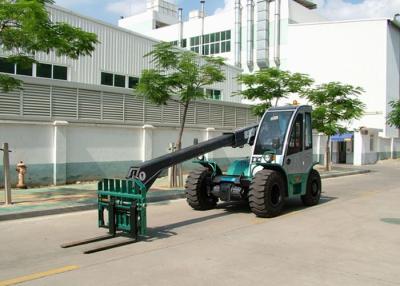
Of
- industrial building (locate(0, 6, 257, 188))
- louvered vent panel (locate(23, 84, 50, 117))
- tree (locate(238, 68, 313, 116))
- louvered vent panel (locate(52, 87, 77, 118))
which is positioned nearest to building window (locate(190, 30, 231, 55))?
industrial building (locate(0, 6, 257, 188))

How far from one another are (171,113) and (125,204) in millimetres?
13560

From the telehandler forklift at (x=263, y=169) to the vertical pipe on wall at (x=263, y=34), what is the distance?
146 ft

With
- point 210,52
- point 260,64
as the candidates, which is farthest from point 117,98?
point 210,52

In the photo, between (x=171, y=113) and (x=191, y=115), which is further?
(x=191, y=115)

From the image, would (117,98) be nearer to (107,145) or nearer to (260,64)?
(107,145)

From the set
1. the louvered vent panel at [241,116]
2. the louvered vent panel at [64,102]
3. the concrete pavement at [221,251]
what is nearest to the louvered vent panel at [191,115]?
the louvered vent panel at [241,116]

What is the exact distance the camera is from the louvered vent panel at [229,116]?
25.2 meters

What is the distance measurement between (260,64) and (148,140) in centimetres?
3923

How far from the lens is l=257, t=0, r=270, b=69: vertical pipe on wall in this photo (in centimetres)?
5619

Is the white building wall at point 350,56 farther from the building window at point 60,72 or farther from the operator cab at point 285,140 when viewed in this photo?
the operator cab at point 285,140

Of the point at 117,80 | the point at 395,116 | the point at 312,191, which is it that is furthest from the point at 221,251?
the point at 395,116

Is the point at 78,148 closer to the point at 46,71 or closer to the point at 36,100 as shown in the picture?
the point at 36,100

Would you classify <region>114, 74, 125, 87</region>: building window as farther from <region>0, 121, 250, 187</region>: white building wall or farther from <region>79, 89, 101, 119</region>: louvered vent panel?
<region>79, 89, 101, 119</region>: louvered vent panel

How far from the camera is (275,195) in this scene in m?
11.2
